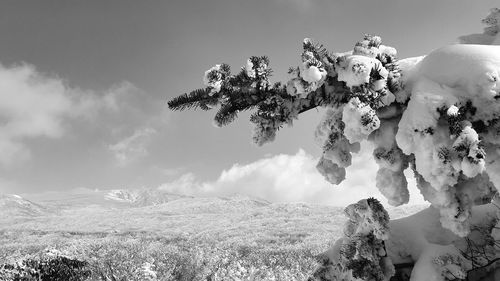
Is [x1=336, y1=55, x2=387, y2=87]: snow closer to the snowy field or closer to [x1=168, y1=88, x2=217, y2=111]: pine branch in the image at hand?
[x1=168, y1=88, x2=217, y2=111]: pine branch

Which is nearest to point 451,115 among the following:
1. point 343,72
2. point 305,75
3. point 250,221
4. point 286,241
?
point 343,72

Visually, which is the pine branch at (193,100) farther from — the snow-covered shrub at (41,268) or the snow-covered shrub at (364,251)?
the snow-covered shrub at (41,268)

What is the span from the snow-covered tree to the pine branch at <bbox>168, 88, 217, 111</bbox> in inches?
0.5

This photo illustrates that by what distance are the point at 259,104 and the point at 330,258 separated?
2433 mm

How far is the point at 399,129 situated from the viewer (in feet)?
15.0

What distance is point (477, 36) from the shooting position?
6.62 m

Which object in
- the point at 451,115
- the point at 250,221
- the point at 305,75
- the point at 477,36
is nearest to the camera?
the point at 451,115

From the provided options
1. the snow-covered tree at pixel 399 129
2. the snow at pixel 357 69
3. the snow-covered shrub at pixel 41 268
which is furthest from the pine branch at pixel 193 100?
the snow-covered shrub at pixel 41 268

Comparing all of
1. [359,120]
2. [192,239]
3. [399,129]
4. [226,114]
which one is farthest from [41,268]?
[192,239]

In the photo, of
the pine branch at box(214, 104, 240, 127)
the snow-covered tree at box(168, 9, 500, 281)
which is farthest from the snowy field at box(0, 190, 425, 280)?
the pine branch at box(214, 104, 240, 127)

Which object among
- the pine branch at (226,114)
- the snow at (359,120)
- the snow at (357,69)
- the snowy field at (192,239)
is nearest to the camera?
the snow at (359,120)

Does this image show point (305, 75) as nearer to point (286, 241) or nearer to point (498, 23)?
point (498, 23)

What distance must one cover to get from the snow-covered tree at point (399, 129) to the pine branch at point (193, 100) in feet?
0.04

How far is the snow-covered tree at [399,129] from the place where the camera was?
4.32 meters
